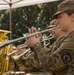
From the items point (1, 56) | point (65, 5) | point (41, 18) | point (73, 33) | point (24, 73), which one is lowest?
point (24, 73)

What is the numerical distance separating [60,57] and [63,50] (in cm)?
6

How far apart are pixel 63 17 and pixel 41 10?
24.2 meters

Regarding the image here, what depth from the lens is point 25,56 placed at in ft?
11.8

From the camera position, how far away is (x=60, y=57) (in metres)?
2.53

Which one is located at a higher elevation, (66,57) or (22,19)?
(22,19)

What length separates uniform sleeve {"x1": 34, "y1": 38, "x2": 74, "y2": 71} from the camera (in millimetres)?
2527

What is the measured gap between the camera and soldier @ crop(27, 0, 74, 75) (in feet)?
8.30

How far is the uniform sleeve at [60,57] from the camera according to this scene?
99.5 inches

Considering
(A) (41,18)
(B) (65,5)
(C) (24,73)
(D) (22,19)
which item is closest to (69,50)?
(B) (65,5)

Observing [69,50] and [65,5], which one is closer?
[69,50]

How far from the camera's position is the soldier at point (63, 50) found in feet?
8.30

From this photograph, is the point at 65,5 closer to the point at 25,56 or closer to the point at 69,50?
the point at 69,50

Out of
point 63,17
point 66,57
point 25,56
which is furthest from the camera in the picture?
point 25,56

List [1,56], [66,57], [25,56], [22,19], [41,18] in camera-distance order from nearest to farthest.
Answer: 1. [66,57]
2. [25,56]
3. [1,56]
4. [41,18]
5. [22,19]
